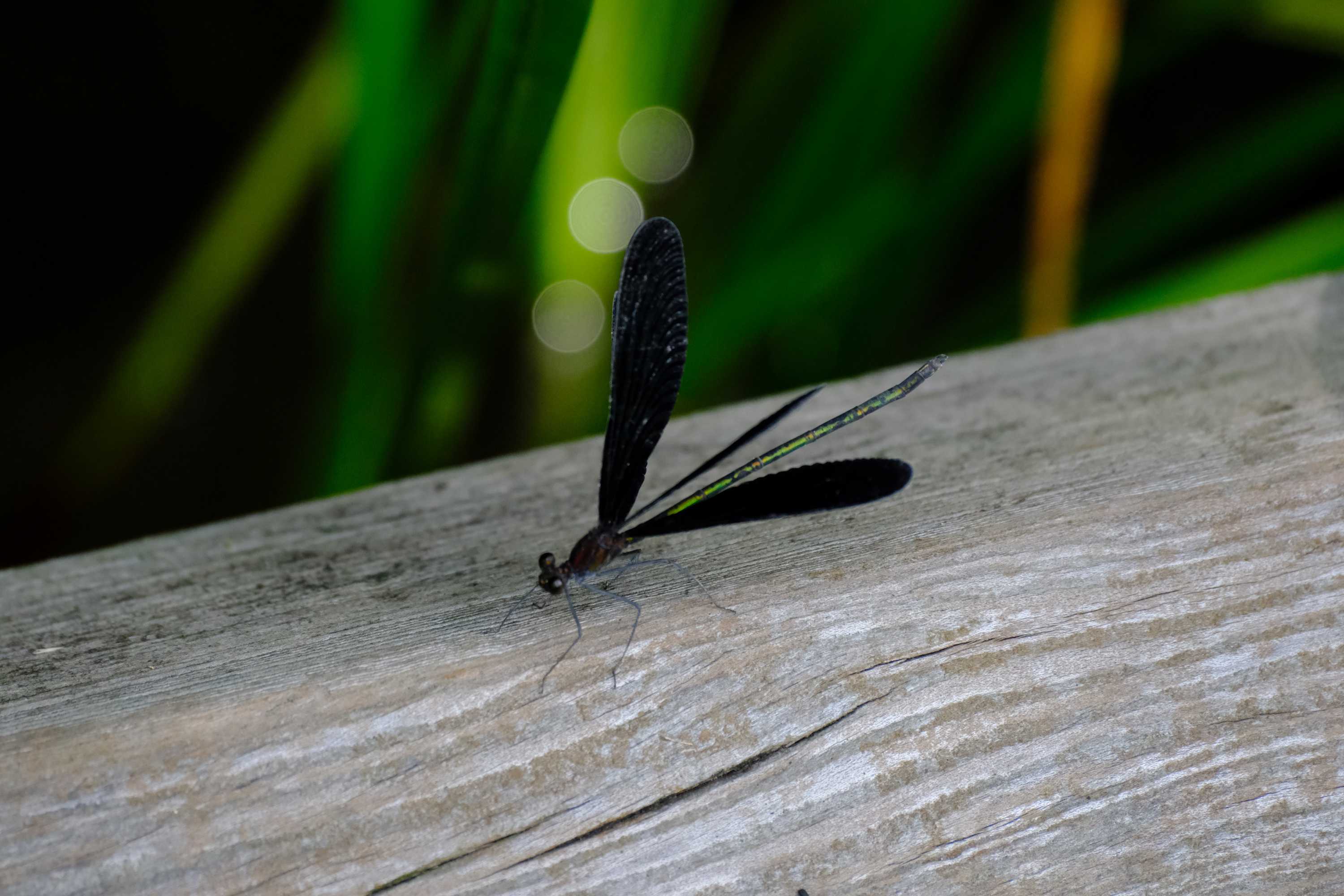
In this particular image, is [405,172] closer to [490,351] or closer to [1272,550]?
[490,351]

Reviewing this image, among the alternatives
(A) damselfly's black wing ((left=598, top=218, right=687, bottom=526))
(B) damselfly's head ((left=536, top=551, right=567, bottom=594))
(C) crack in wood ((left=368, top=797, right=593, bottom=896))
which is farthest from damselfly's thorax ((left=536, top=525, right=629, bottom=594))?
(C) crack in wood ((left=368, top=797, right=593, bottom=896))

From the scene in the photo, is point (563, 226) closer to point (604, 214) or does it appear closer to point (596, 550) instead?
point (604, 214)

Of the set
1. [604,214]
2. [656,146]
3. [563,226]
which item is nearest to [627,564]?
[563,226]

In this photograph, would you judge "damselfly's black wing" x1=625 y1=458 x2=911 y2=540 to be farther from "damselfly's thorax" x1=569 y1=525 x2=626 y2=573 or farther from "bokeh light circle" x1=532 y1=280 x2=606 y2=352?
"bokeh light circle" x1=532 y1=280 x2=606 y2=352

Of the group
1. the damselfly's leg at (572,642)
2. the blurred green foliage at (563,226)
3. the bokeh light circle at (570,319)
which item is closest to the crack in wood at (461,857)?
the damselfly's leg at (572,642)

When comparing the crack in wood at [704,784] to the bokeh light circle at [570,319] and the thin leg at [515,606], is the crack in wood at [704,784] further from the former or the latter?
the bokeh light circle at [570,319]

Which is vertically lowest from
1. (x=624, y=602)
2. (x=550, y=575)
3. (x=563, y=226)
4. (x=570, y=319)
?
(x=570, y=319)

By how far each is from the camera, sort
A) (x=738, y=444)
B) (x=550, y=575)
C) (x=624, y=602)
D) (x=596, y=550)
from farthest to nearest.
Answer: (x=738, y=444) < (x=596, y=550) < (x=550, y=575) < (x=624, y=602)
